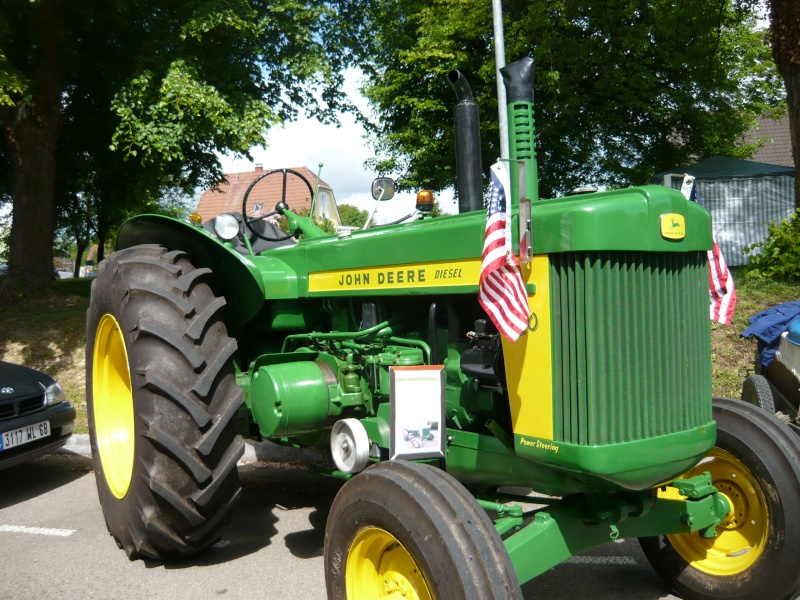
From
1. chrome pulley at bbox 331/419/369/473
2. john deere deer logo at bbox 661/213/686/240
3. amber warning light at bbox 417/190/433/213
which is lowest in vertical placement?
chrome pulley at bbox 331/419/369/473

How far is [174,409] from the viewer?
11.4 ft

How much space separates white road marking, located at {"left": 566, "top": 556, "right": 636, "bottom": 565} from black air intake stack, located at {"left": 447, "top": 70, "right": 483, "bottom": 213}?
1849 mm

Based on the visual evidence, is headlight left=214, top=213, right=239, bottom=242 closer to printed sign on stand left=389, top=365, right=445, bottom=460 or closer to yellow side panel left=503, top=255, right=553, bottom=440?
printed sign on stand left=389, top=365, right=445, bottom=460

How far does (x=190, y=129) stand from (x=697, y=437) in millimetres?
8502

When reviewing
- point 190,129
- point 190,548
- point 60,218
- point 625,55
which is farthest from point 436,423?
point 60,218

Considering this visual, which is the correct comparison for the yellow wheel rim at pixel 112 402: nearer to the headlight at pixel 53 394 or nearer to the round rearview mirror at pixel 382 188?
the headlight at pixel 53 394

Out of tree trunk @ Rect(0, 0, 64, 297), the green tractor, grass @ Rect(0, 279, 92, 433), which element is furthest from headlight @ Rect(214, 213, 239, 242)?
tree trunk @ Rect(0, 0, 64, 297)

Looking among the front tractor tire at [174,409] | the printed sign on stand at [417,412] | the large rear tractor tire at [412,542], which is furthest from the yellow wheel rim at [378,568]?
the front tractor tire at [174,409]

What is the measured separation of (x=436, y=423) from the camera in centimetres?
292

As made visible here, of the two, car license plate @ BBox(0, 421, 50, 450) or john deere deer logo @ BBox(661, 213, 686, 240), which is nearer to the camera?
john deere deer logo @ BBox(661, 213, 686, 240)

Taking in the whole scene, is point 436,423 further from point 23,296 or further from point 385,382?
point 23,296

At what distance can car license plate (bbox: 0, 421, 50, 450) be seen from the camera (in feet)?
17.0

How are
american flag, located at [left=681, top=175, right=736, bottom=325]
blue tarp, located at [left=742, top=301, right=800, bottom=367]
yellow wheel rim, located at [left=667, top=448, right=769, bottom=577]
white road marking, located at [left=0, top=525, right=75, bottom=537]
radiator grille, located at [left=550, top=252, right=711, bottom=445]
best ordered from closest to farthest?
radiator grille, located at [left=550, top=252, right=711, bottom=445]
american flag, located at [left=681, top=175, right=736, bottom=325]
yellow wheel rim, located at [left=667, top=448, right=769, bottom=577]
white road marking, located at [left=0, top=525, right=75, bottom=537]
blue tarp, located at [left=742, top=301, right=800, bottom=367]

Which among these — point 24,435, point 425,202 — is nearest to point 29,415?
point 24,435
